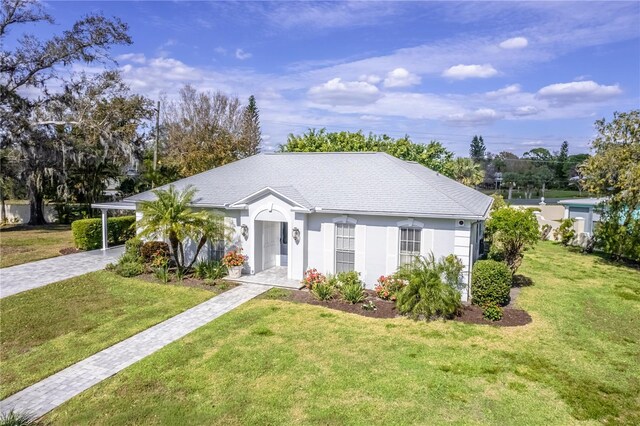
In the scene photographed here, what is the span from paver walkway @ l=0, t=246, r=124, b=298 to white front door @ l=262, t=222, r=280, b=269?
6.93 m

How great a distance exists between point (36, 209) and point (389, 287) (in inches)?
1126

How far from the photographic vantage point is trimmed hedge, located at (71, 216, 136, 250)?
66.7 feet

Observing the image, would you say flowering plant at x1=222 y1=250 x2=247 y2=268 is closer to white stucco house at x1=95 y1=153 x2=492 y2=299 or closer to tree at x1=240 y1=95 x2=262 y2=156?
white stucco house at x1=95 y1=153 x2=492 y2=299

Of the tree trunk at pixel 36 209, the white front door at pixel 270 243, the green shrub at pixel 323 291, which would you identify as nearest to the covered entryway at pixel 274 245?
the white front door at pixel 270 243

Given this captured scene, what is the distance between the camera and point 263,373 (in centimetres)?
830

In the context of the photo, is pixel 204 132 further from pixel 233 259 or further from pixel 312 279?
pixel 312 279

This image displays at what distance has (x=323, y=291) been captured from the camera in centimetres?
1291

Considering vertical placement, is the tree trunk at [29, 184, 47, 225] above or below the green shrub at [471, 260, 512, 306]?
above

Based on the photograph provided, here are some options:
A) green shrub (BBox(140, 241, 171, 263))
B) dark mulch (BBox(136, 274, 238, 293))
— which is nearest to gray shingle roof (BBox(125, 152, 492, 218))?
green shrub (BBox(140, 241, 171, 263))

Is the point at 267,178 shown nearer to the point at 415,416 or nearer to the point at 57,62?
the point at 415,416

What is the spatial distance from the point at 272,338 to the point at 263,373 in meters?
1.73

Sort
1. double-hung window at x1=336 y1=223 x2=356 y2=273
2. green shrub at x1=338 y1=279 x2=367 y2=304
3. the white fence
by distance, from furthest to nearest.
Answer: the white fence < double-hung window at x1=336 y1=223 x2=356 y2=273 < green shrub at x1=338 y1=279 x2=367 y2=304

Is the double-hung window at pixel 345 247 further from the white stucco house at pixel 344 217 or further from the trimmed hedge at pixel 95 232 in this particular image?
the trimmed hedge at pixel 95 232

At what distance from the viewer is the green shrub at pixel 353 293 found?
499 inches
